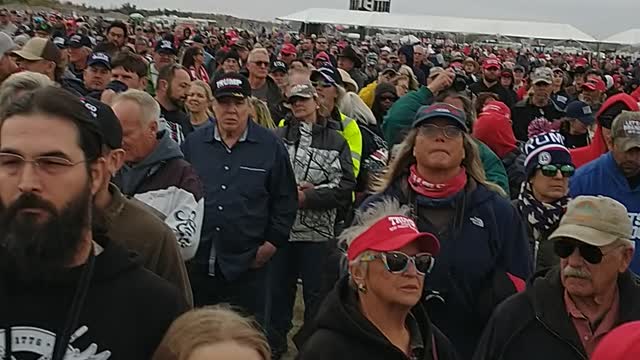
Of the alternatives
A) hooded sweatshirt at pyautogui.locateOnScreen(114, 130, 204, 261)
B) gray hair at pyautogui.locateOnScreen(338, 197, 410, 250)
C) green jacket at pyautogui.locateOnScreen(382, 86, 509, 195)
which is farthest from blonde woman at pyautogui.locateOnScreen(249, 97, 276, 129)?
gray hair at pyautogui.locateOnScreen(338, 197, 410, 250)

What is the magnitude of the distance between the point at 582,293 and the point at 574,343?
0.20m

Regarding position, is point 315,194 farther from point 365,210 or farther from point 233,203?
point 365,210

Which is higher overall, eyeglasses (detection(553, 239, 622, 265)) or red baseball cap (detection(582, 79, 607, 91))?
eyeglasses (detection(553, 239, 622, 265))

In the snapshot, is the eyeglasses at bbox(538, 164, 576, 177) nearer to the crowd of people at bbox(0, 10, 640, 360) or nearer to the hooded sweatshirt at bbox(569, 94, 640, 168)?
the crowd of people at bbox(0, 10, 640, 360)

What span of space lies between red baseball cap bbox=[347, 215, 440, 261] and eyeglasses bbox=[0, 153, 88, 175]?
149cm

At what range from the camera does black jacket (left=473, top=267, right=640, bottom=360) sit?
3.18m

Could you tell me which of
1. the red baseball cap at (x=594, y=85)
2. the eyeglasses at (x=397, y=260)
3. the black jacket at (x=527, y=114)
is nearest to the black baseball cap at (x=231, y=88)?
the eyeglasses at (x=397, y=260)

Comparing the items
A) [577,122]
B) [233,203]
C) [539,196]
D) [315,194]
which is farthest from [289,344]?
[577,122]

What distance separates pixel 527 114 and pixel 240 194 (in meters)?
5.36

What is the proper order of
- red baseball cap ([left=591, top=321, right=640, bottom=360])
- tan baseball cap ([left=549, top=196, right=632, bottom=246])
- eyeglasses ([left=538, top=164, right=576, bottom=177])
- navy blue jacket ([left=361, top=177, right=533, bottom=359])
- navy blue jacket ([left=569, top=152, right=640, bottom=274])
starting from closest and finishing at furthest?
red baseball cap ([left=591, top=321, right=640, bottom=360]) → tan baseball cap ([left=549, top=196, right=632, bottom=246]) → navy blue jacket ([left=361, top=177, right=533, bottom=359]) → eyeglasses ([left=538, top=164, right=576, bottom=177]) → navy blue jacket ([left=569, top=152, right=640, bottom=274])

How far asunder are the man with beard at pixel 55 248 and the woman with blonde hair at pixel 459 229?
1952 millimetres

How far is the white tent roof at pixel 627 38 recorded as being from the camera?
3882cm

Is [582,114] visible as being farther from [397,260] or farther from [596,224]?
[397,260]

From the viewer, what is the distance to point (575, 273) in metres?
3.25
